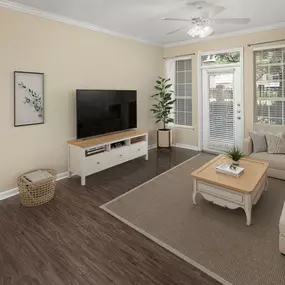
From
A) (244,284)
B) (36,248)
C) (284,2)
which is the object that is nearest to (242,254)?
(244,284)

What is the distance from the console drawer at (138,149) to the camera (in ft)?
15.1

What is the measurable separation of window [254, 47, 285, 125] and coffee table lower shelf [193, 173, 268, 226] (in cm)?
245

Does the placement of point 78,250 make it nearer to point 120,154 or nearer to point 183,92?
point 120,154

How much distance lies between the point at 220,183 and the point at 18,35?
3.36 m

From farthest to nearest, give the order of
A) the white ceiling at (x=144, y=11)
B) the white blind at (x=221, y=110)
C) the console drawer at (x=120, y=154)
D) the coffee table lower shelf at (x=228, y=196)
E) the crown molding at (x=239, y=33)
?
the white blind at (x=221, y=110), the crown molding at (x=239, y=33), the console drawer at (x=120, y=154), the white ceiling at (x=144, y=11), the coffee table lower shelf at (x=228, y=196)

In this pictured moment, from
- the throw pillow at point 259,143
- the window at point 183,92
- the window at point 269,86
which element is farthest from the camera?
the window at point 183,92

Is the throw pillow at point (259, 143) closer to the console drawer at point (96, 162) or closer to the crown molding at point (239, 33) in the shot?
the crown molding at point (239, 33)

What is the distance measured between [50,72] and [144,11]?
1.75 metres

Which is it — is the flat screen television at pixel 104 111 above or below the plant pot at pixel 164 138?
above

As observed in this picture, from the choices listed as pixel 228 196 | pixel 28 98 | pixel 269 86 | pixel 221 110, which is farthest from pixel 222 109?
pixel 28 98

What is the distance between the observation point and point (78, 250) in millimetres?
2154

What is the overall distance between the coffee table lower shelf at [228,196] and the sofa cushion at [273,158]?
3.80 feet

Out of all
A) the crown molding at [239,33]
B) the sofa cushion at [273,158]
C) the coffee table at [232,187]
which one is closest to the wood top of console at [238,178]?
the coffee table at [232,187]

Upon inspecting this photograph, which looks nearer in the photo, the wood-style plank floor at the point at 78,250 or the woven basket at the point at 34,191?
the wood-style plank floor at the point at 78,250
